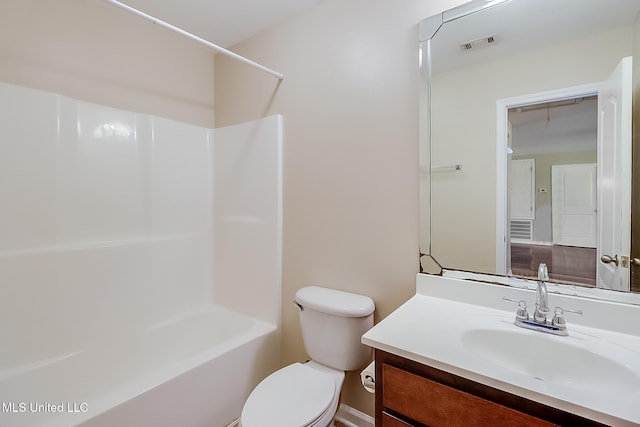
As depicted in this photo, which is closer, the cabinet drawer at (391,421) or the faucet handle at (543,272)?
the cabinet drawer at (391,421)

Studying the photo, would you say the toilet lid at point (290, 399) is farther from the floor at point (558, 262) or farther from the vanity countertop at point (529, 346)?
the floor at point (558, 262)

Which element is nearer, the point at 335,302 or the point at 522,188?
the point at 522,188

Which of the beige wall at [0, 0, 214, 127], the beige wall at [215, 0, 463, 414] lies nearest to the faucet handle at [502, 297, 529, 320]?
the beige wall at [215, 0, 463, 414]

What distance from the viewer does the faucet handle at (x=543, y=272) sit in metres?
1.11

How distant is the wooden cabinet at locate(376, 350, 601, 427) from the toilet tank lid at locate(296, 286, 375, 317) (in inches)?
19.6

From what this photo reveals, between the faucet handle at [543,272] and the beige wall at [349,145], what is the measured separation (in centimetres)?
49

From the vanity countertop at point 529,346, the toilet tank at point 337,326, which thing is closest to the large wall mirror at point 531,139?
the vanity countertop at point 529,346

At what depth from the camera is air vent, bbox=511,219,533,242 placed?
4.06 ft

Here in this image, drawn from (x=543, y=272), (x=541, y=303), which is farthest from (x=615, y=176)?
(x=541, y=303)

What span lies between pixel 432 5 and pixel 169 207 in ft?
6.52

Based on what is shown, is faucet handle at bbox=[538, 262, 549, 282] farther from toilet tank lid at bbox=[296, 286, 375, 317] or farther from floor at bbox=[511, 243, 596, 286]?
toilet tank lid at bbox=[296, 286, 375, 317]

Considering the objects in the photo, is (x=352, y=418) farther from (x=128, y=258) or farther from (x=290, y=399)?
(x=128, y=258)

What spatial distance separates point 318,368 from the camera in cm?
160

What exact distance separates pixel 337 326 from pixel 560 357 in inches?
35.2
